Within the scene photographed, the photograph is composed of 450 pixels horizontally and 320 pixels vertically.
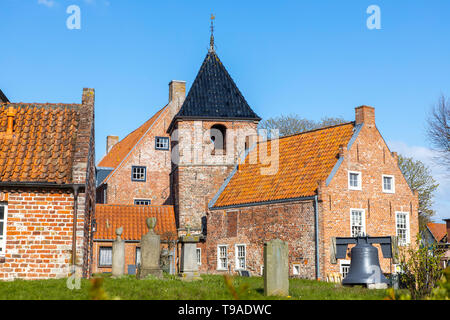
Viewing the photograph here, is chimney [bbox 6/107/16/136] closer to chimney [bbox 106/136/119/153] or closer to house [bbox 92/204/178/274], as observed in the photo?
house [bbox 92/204/178/274]

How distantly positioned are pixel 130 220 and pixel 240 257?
350 inches

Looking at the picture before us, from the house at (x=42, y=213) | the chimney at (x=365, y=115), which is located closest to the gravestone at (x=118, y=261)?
the house at (x=42, y=213)

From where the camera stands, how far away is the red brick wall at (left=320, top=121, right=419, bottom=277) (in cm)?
2559

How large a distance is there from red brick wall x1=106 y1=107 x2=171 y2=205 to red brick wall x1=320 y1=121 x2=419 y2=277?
54.9ft

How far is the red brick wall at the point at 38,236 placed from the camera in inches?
673

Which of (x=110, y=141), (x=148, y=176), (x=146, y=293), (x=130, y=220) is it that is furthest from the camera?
(x=110, y=141)

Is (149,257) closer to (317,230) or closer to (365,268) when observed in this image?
(365,268)

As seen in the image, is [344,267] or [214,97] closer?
[344,267]

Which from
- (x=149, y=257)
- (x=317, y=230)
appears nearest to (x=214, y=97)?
(x=317, y=230)

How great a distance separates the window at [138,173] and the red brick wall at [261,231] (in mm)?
9726

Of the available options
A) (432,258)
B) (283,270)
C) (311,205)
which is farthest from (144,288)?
(311,205)

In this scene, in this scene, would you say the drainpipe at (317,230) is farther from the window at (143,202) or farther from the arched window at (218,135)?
the window at (143,202)

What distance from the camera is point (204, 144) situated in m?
34.8
